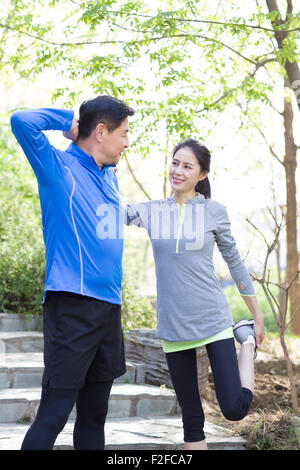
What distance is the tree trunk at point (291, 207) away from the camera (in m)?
7.75

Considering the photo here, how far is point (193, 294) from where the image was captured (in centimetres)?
275

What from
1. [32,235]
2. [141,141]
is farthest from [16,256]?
[141,141]

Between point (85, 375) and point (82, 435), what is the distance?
334mm

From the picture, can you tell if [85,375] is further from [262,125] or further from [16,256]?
[262,125]

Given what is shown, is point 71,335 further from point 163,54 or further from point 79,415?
point 163,54

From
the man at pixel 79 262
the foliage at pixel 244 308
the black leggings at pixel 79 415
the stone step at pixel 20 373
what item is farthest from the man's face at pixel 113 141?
the foliage at pixel 244 308

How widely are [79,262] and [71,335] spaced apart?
288mm

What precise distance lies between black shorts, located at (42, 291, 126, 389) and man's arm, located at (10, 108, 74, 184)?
0.50 meters

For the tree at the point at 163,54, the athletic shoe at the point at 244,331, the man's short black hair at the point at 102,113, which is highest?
the tree at the point at 163,54

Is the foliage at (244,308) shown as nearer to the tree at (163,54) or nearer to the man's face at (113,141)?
the tree at (163,54)

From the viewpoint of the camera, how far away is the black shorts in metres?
2.27

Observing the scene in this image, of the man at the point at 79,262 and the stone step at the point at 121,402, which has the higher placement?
the man at the point at 79,262

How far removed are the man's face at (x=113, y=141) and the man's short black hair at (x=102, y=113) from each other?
0.02 metres

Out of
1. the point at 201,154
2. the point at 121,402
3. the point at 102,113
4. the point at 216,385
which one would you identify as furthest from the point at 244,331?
the point at 121,402
